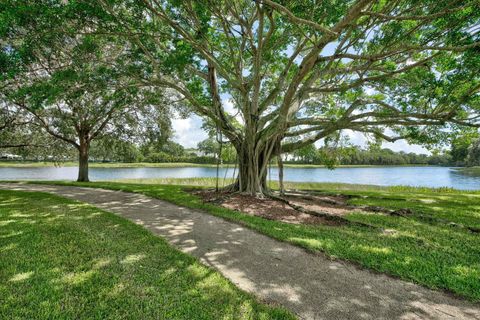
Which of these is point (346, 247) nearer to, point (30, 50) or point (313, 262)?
point (313, 262)

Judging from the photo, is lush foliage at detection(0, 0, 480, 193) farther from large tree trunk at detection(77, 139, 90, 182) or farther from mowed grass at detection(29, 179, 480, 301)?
large tree trunk at detection(77, 139, 90, 182)

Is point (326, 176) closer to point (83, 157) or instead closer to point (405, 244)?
point (83, 157)

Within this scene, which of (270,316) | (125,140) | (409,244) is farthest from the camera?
(125,140)

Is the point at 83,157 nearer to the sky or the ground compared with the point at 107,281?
nearer to the sky

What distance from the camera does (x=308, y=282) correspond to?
10.4 ft

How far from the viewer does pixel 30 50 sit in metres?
6.95

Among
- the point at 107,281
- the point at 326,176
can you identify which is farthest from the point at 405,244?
the point at 326,176

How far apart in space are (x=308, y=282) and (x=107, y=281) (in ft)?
8.64

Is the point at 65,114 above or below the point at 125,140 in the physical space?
above

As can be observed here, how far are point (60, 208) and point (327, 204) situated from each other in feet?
30.0

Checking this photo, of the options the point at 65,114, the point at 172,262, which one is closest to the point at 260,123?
the point at 172,262

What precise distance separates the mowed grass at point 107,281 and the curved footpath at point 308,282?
314 millimetres

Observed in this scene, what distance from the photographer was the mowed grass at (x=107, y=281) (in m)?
2.48

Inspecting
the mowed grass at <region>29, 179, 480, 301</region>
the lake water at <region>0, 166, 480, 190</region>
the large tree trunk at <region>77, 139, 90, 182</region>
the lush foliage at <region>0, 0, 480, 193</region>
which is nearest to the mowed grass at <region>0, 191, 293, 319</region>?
the mowed grass at <region>29, 179, 480, 301</region>
